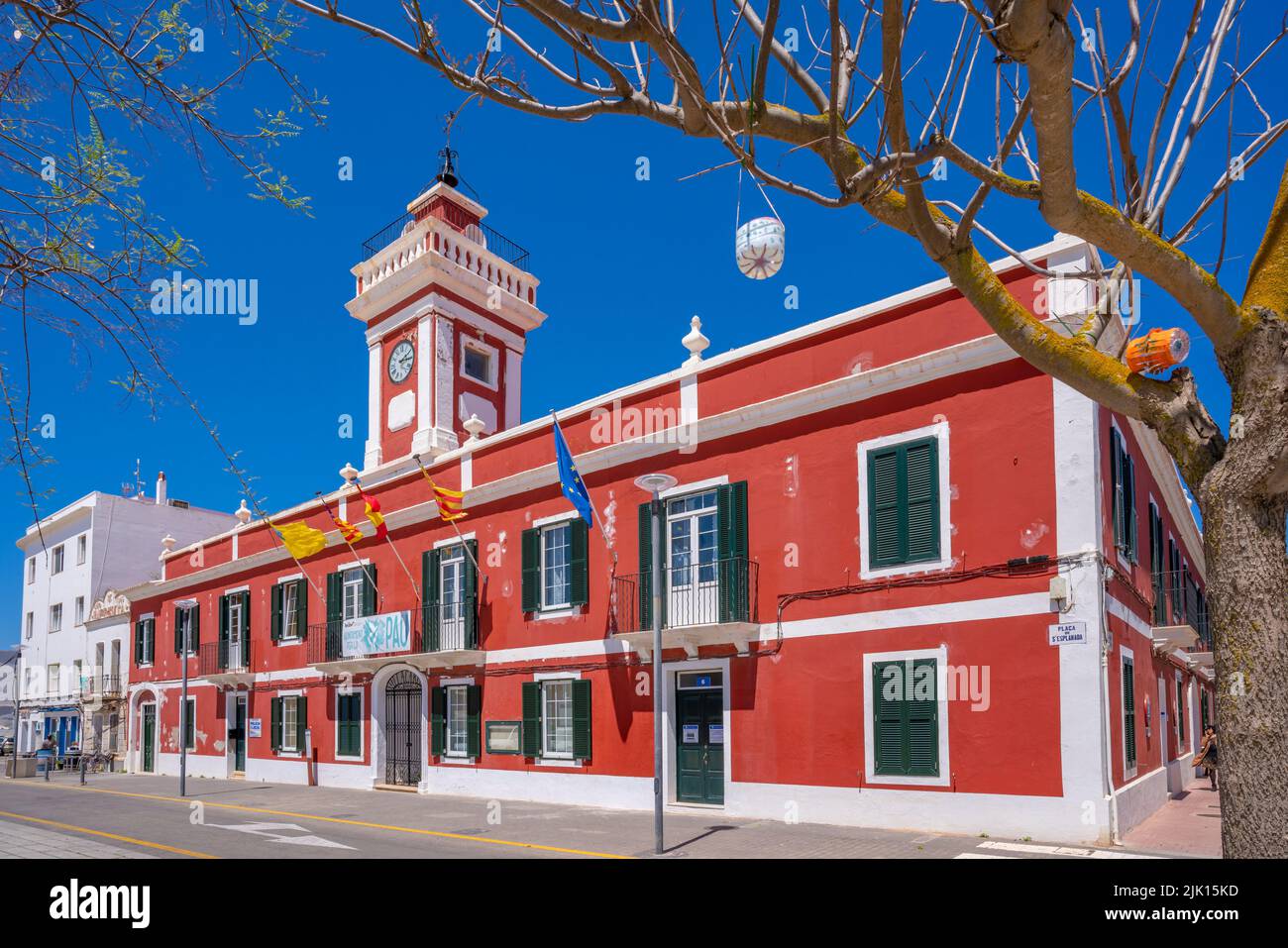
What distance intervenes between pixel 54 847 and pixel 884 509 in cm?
1160

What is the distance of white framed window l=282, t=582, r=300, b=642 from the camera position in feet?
88.2

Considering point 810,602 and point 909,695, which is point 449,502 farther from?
point 909,695

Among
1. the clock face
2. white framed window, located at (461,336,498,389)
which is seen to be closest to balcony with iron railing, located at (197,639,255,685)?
the clock face

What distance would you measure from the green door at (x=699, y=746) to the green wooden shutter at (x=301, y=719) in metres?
13.2

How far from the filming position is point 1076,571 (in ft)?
41.1

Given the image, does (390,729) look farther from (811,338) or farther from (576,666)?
(811,338)

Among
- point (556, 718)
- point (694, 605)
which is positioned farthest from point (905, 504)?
point (556, 718)

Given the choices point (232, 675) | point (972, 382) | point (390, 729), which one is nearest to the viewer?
point (972, 382)

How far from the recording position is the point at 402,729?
23047 millimetres

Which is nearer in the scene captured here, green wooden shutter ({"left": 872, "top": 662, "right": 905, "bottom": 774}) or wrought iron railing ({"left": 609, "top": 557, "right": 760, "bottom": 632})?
green wooden shutter ({"left": 872, "top": 662, "right": 905, "bottom": 774})

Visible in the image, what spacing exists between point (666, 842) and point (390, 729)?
12.2m

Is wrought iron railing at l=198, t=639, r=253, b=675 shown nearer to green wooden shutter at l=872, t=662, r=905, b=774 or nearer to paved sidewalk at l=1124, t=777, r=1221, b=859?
green wooden shutter at l=872, t=662, r=905, b=774

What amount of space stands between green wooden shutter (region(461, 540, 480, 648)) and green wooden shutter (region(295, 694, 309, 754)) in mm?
7644
